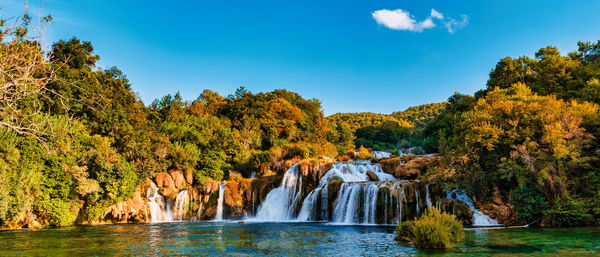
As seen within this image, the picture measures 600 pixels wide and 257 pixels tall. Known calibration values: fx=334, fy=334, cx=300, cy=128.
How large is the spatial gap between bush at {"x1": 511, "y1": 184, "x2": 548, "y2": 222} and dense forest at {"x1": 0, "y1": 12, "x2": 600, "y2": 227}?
0.05m

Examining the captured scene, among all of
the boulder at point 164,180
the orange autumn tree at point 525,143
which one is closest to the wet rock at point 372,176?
the orange autumn tree at point 525,143

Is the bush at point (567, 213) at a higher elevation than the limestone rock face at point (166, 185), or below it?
below

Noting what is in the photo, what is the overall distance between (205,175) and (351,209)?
15.3 m

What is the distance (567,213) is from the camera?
1638 cm

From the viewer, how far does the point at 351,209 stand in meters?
21.7

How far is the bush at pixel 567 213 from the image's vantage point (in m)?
16.1

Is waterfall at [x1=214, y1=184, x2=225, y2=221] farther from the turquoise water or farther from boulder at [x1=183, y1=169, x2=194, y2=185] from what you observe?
the turquoise water

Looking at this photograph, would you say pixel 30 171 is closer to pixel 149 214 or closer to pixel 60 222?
pixel 60 222

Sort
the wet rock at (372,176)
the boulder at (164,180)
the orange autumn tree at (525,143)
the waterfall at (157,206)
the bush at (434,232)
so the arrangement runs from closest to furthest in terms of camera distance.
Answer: the bush at (434,232), the orange autumn tree at (525,143), the wet rock at (372,176), the waterfall at (157,206), the boulder at (164,180)

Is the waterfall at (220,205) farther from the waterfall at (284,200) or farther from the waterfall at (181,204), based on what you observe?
the waterfall at (284,200)

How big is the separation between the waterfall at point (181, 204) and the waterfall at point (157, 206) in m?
0.50

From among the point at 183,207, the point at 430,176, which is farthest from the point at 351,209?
the point at 183,207

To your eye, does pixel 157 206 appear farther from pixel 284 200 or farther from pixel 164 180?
pixel 284 200

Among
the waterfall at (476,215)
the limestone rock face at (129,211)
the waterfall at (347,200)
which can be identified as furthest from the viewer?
the limestone rock face at (129,211)
